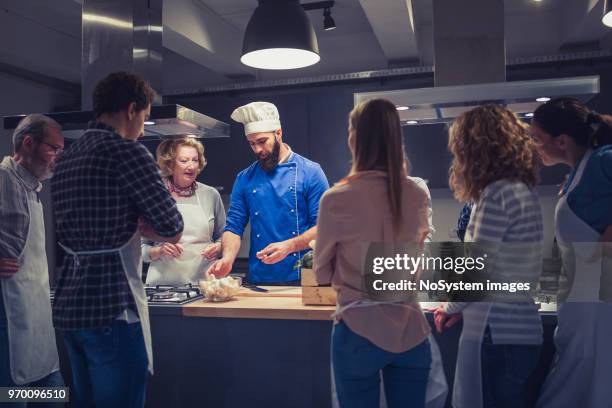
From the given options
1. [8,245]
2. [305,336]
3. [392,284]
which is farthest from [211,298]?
[392,284]

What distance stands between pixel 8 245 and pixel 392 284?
51.9 inches

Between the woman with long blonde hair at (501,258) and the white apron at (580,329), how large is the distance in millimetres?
201

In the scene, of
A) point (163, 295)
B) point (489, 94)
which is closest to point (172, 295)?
point (163, 295)

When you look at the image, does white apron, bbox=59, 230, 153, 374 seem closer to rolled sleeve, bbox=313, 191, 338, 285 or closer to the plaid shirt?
the plaid shirt

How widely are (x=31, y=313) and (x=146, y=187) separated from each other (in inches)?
31.2

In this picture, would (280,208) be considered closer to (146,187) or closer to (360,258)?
(146,187)

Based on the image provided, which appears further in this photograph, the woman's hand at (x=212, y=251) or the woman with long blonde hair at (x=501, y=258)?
the woman's hand at (x=212, y=251)

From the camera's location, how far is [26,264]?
1.83 m

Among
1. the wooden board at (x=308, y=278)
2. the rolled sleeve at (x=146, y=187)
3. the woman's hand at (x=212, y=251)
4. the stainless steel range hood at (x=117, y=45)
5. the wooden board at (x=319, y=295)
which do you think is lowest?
the wooden board at (x=319, y=295)

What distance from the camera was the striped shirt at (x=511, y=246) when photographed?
136cm

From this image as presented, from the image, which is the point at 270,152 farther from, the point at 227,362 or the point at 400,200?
the point at 400,200

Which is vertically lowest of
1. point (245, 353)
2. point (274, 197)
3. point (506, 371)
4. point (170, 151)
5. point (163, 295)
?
point (245, 353)

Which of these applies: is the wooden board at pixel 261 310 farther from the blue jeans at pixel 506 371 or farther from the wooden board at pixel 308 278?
the blue jeans at pixel 506 371

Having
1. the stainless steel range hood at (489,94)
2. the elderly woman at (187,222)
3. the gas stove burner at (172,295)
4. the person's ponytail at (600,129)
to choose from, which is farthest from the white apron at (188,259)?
the person's ponytail at (600,129)
